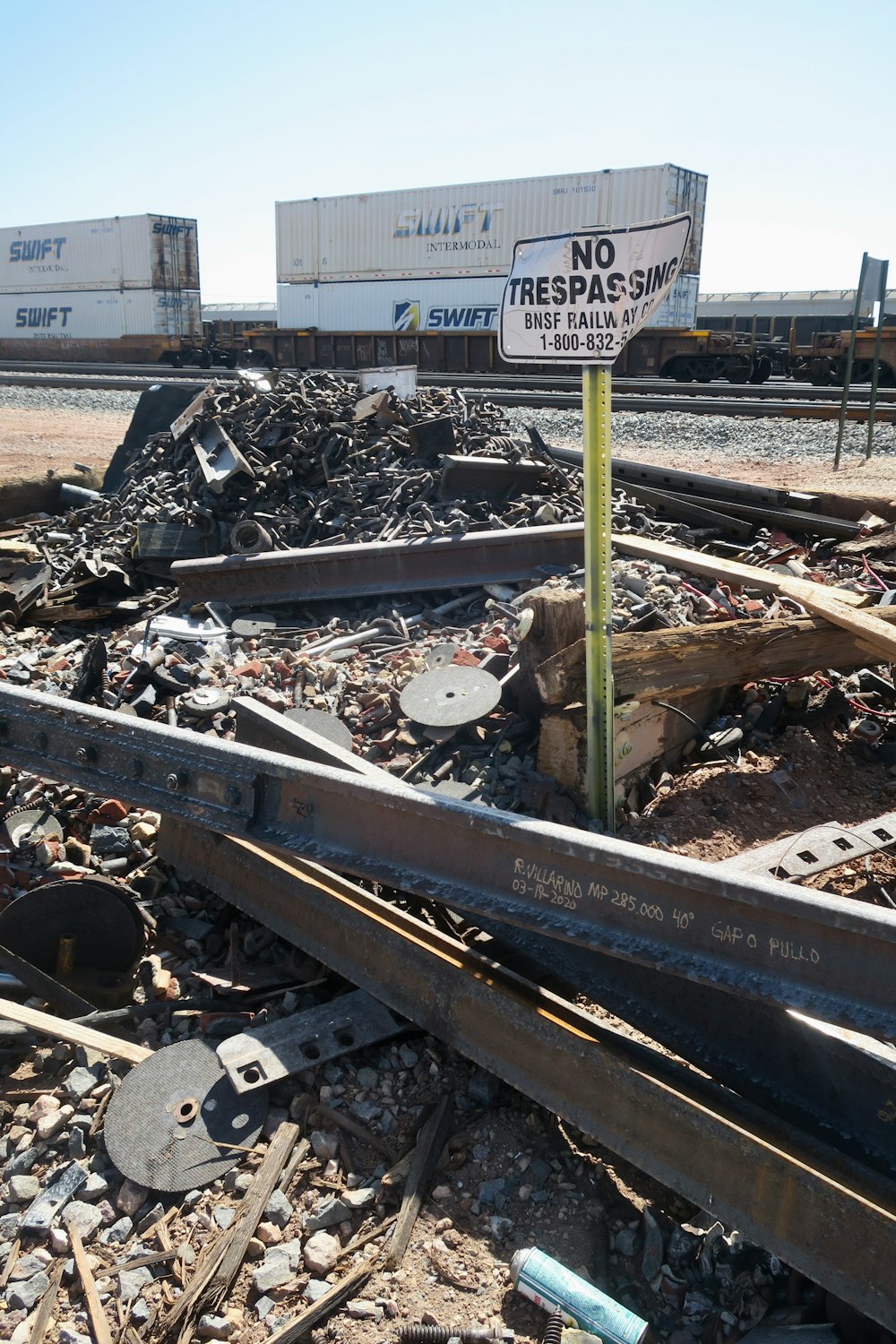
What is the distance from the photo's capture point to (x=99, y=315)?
4306 cm

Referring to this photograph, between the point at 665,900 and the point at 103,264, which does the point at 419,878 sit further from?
the point at 103,264

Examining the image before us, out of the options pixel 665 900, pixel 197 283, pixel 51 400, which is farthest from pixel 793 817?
pixel 197 283

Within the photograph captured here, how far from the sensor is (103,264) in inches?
1677

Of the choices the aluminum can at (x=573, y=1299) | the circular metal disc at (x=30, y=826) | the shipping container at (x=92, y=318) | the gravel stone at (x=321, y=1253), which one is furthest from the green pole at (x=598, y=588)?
the shipping container at (x=92, y=318)

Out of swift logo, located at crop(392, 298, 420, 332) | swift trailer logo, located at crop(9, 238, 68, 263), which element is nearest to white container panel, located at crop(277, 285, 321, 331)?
swift logo, located at crop(392, 298, 420, 332)

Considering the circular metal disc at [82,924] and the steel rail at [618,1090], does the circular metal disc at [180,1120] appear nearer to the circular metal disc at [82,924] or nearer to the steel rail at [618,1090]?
the steel rail at [618,1090]

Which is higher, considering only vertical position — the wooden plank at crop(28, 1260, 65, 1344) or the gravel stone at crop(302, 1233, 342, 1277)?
the gravel stone at crop(302, 1233, 342, 1277)

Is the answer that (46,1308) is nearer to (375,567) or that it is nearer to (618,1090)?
(618,1090)

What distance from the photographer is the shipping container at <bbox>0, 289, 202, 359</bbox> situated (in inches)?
1601

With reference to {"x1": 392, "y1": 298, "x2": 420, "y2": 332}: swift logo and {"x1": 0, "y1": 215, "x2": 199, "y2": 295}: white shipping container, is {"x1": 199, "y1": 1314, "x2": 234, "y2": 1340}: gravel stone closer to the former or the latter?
{"x1": 392, "y1": 298, "x2": 420, "y2": 332}: swift logo

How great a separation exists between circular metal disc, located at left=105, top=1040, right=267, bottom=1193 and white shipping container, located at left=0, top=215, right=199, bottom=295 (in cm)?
4297

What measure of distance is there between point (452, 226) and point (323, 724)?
1319 inches

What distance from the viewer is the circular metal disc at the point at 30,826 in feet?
15.0

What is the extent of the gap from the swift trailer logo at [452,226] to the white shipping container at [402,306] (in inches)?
51.7
